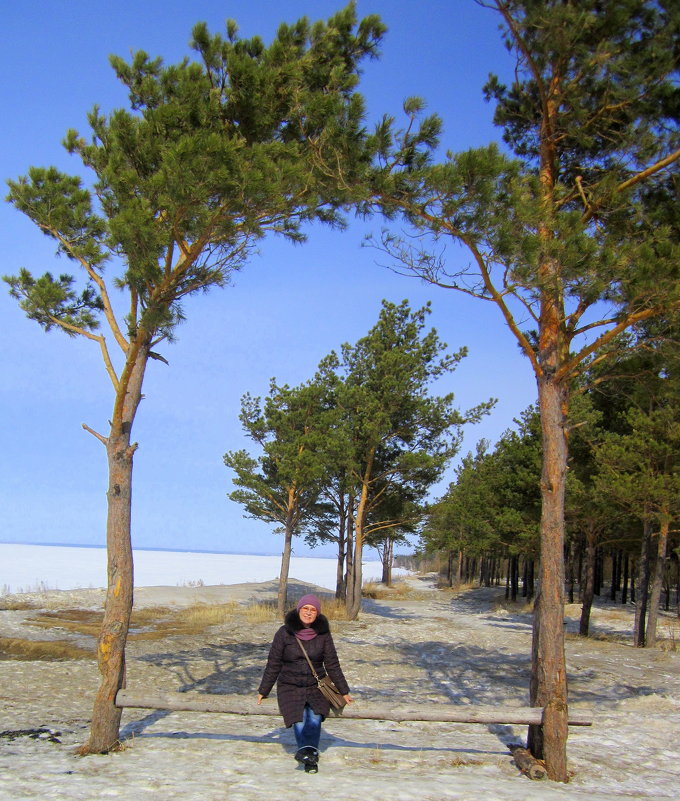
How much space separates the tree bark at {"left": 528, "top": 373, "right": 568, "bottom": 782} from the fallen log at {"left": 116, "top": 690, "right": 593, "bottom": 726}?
8.4 inches

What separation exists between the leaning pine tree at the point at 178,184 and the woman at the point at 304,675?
1.78 meters

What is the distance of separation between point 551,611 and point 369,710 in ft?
6.91

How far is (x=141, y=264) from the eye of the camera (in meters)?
7.05

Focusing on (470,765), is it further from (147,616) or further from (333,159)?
(147,616)

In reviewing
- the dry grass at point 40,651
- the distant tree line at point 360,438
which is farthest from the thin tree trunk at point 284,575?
the dry grass at point 40,651

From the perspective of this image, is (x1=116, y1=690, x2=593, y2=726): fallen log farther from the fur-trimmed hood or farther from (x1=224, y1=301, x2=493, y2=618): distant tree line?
(x1=224, y1=301, x2=493, y2=618): distant tree line

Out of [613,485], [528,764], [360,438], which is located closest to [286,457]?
[360,438]

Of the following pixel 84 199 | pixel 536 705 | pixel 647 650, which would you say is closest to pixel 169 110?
pixel 84 199

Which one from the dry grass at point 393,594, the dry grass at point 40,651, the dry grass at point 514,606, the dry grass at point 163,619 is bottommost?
the dry grass at point 393,594

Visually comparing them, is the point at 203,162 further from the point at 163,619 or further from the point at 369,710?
the point at 163,619

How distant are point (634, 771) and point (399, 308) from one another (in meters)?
20.2

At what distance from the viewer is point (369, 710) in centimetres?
621

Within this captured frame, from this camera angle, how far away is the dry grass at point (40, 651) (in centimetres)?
1281

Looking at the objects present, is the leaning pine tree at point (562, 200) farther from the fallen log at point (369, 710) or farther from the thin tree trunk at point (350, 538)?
the thin tree trunk at point (350, 538)
